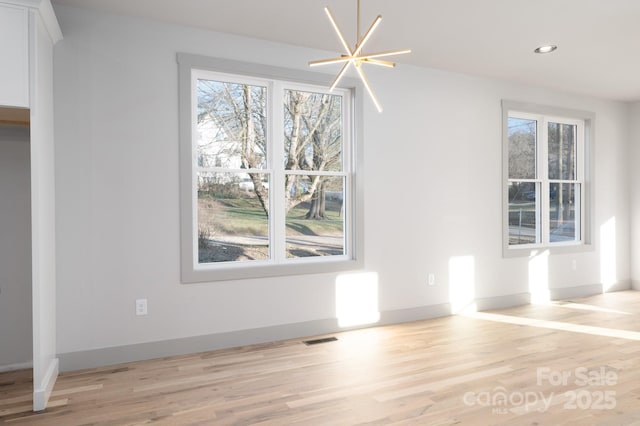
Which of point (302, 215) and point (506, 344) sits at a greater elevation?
point (302, 215)

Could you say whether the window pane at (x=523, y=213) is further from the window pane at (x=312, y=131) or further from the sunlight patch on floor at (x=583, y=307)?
the window pane at (x=312, y=131)

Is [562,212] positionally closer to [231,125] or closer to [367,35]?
[231,125]

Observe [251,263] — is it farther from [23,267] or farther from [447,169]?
[447,169]

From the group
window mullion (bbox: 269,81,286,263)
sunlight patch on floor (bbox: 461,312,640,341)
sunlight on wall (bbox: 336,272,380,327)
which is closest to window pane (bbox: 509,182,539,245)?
sunlight patch on floor (bbox: 461,312,640,341)

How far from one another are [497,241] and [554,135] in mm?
1935

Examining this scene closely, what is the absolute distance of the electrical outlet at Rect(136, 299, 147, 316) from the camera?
3586 mm

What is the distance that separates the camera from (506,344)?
13.0 ft

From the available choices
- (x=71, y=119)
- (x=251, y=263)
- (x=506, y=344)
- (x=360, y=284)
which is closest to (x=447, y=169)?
(x=360, y=284)

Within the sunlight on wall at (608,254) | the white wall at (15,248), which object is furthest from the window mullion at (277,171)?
the sunlight on wall at (608,254)

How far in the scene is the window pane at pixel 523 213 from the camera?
5.68 m

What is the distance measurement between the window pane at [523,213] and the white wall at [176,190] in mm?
380

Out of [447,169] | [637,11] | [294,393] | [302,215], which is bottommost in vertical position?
[294,393]

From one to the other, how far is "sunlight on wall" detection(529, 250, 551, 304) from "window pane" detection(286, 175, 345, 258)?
278 centimetres

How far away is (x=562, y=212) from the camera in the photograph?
6.25 m
